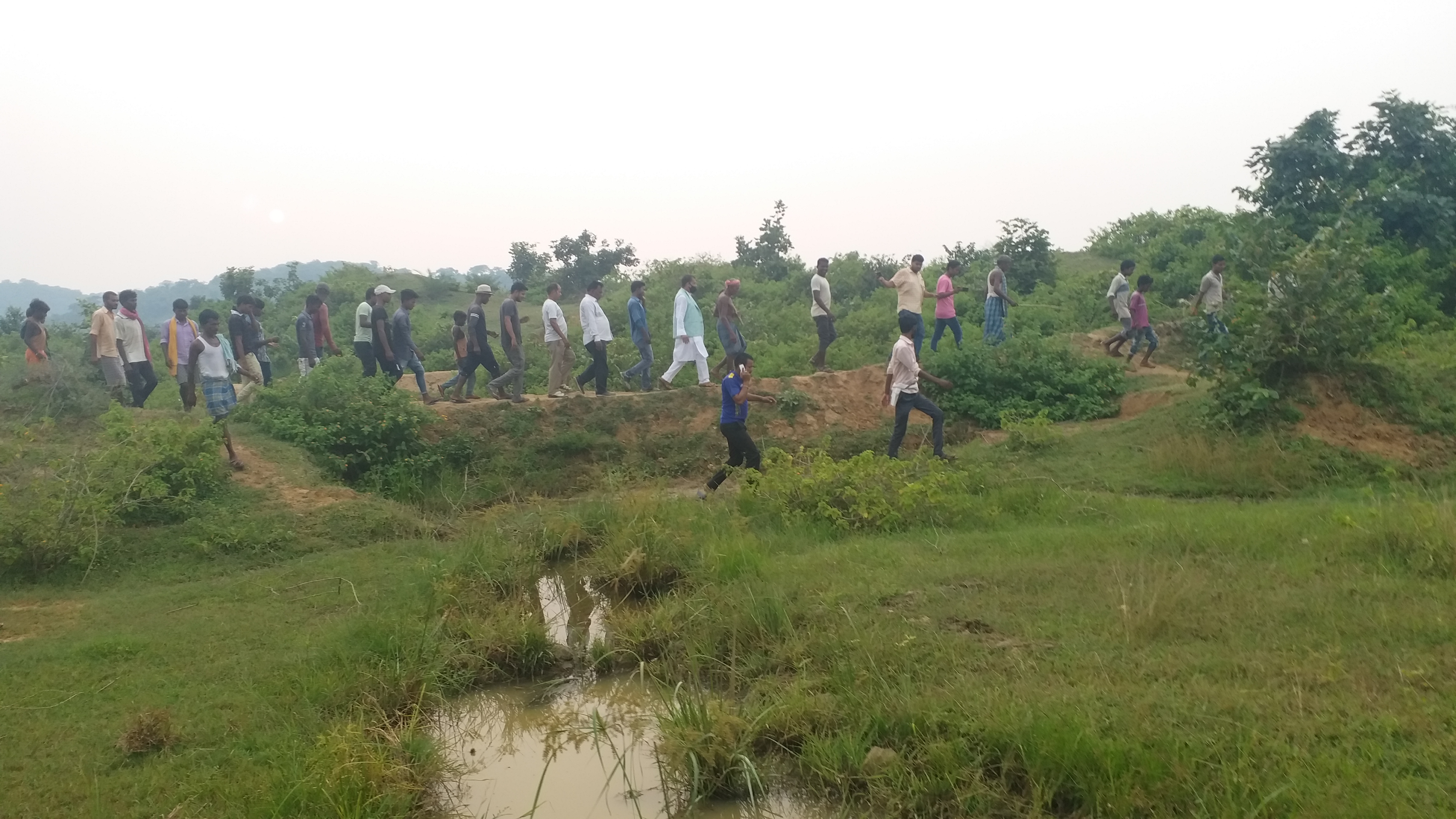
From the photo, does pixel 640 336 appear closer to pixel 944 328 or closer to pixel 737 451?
pixel 737 451

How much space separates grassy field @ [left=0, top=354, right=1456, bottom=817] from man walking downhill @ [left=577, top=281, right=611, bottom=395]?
12.6ft

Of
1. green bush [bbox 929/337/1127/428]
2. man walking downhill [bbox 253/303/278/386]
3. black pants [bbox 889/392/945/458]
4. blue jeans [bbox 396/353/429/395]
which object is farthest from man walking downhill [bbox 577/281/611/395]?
green bush [bbox 929/337/1127/428]

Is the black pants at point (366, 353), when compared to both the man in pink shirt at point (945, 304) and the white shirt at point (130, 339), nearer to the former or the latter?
the white shirt at point (130, 339)

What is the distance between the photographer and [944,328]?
14.1 m

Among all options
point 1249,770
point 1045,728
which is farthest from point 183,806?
point 1249,770

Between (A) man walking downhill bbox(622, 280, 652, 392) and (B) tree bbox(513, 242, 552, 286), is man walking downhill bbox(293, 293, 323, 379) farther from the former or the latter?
(B) tree bbox(513, 242, 552, 286)

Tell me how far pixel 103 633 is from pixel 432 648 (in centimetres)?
239

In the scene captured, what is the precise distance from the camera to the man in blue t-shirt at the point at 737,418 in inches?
361

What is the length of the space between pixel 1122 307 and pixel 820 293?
4.50 metres

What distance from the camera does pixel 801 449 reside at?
9258mm

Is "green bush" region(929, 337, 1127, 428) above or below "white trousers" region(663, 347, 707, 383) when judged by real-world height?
below

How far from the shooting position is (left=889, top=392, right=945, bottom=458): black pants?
9492 millimetres

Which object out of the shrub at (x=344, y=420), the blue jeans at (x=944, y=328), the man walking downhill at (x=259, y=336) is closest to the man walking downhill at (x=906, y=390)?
the blue jeans at (x=944, y=328)

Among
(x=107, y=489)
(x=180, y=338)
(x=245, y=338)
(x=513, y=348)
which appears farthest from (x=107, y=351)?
(x=513, y=348)
